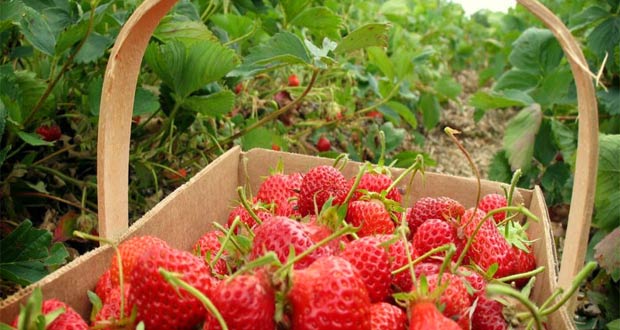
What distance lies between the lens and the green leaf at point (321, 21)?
148cm

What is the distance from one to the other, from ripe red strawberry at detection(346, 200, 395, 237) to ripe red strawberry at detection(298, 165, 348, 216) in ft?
0.09

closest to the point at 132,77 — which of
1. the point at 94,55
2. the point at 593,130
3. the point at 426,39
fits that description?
the point at 94,55

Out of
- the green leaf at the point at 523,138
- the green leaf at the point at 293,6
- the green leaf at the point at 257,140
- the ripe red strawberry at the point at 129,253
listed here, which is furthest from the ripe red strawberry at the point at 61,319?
the green leaf at the point at 523,138

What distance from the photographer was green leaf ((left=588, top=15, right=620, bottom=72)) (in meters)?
1.75

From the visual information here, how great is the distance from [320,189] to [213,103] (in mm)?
405

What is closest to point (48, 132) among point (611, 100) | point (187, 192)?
point (187, 192)

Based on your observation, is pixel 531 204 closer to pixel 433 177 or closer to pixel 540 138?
pixel 433 177

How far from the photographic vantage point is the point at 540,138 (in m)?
2.02

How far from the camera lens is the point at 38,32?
1.15 metres

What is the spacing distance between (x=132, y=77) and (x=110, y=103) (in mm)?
50

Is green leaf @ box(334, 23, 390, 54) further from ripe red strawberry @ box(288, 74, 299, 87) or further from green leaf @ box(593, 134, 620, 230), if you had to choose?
ripe red strawberry @ box(288, 74, 299, 87)

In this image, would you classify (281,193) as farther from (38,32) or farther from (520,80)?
(520,80)

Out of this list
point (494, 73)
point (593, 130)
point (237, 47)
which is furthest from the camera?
point (494, 73)

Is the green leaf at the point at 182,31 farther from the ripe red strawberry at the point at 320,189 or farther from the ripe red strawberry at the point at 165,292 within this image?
the ripe red strawberry at the point at 165,292
